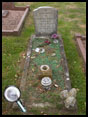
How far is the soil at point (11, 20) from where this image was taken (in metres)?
7.75

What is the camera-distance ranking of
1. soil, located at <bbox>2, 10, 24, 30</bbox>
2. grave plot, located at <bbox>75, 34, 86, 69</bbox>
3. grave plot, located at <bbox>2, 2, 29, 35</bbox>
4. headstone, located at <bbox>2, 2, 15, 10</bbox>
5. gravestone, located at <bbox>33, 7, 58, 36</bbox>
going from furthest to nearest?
headstone, located at <bbox>2, 2, 15, 10</bbox>, soil, located at <bbox>2, 10, 24, 30</bbox>, grave plot, located at <bbox>2, 2, 29, 35</bbox>, gravestone, located at <bbox>33, 7, 58, 36</bbox>, grave plot, located at <bbox>75, 34, 86, 69</bbox>

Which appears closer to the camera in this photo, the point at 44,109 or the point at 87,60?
the point at 44,109

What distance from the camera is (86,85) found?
470 centimetres

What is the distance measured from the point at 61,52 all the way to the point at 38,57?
88cm

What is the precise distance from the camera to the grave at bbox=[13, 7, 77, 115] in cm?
397

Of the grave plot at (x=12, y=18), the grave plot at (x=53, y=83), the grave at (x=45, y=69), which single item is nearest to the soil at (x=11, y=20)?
the grave plot at (x=12, y=18)

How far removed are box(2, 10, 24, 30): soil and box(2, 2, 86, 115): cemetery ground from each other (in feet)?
1.72

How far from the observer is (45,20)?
615 cm

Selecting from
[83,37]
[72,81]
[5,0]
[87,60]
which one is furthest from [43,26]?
[5,0]

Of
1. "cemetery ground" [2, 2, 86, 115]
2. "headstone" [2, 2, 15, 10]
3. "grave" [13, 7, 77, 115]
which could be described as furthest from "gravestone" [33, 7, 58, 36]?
"headstone" [2, 2, 15, 10]

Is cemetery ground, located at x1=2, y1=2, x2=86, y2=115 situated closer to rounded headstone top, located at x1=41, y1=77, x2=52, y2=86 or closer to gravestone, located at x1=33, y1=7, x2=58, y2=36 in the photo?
rounded headstone top, located at x1=41, y1=77, x2=52, y2=86

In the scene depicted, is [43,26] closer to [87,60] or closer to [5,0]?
[87,60]

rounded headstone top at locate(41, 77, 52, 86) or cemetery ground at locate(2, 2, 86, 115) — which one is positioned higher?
rounded headstone top at locate(41, 77, 52, 86)

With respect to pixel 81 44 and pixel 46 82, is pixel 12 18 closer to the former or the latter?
pixel 81 44
